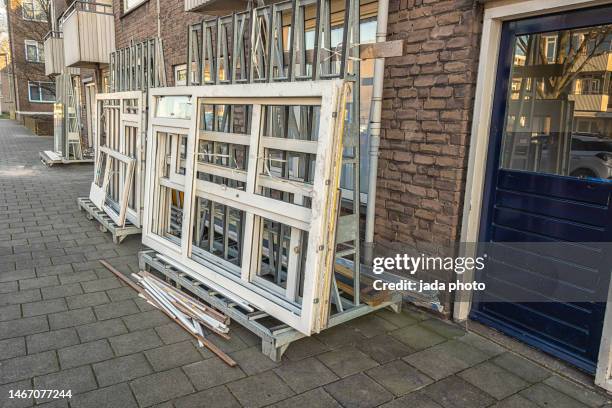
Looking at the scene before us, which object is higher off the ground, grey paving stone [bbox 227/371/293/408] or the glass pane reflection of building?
the glass pane reflection of building

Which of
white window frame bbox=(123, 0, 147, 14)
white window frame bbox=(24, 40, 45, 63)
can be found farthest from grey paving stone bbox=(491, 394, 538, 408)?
white window frame bbox=(24, 40, 45, 63)

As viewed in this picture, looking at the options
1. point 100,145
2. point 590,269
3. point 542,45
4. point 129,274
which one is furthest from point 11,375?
point 100,145

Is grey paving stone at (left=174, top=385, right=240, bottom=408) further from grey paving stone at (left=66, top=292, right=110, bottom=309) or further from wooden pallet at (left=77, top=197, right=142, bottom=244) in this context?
wooden pallet at (left=77, top=197, right=142, bottom=244)

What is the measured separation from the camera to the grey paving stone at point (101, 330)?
3.22 m

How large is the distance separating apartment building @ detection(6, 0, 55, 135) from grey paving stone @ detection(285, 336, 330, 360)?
2985 centimetres

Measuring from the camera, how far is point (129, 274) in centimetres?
446

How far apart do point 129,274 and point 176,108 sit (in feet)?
5.48

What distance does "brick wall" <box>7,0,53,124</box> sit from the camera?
29578 millimetres

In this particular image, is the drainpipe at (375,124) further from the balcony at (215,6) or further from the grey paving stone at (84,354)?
the balcony at (215,6)

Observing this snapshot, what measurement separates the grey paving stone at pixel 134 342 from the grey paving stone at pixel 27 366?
37 centimetres

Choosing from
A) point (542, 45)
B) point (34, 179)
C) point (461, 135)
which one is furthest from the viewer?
point (34, 179)

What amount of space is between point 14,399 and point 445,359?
259 centimetres

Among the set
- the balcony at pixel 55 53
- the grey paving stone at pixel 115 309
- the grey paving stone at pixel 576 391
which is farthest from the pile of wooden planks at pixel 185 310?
the balcony at pixel 55 53

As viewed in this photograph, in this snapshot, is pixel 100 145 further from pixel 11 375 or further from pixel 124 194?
pixel 11 375
